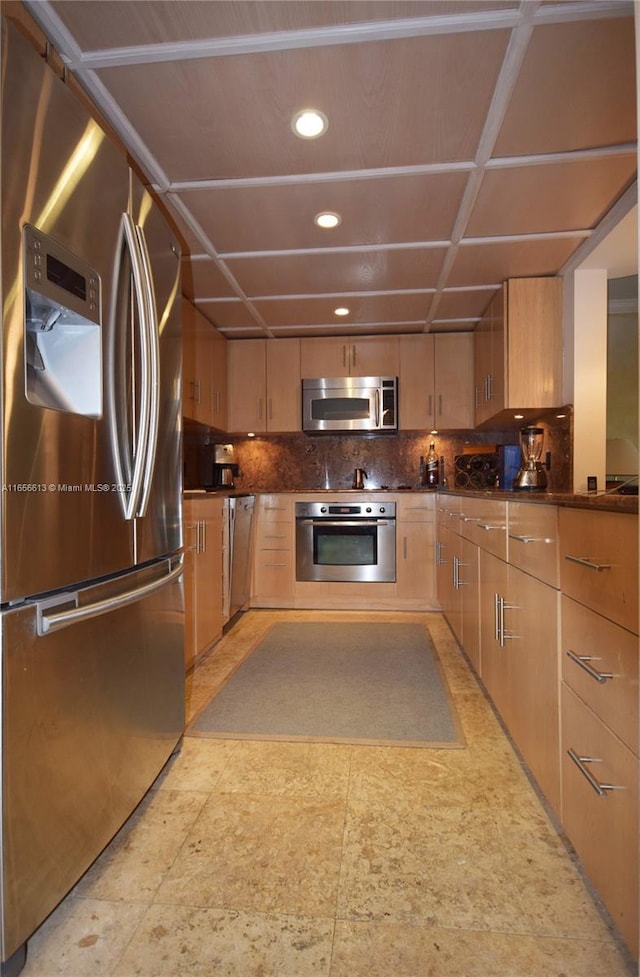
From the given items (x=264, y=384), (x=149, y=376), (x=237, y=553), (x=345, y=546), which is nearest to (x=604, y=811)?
(x=149, y=376)

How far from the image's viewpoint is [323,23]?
52.6 inches

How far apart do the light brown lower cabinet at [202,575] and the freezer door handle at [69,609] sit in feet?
3.82

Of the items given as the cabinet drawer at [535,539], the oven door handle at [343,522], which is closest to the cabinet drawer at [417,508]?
the oven door handle at [343,522]

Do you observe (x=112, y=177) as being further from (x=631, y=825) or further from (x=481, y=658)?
(x=481, y=658)

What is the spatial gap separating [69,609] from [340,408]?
3.36 metres

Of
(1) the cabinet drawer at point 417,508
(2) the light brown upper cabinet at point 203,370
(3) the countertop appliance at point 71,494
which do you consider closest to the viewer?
(3) the countertop appliance at point 71,494

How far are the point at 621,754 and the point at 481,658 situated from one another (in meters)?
1.35

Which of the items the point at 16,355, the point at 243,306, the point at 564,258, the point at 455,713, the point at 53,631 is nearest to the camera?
the point at 16,355

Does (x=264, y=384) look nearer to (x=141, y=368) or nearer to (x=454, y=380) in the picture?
(x=454, y=380)

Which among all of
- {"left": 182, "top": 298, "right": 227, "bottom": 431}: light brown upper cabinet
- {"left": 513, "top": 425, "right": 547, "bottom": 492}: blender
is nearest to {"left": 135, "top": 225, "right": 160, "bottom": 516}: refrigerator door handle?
{"left": 513, "top": 425, "right": 547, "bottom": 492}: blender

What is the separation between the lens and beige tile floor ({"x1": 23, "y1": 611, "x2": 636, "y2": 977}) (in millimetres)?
1005

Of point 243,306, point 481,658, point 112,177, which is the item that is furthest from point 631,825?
point 243,306

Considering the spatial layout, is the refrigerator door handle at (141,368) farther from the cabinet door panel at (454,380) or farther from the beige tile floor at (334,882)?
the cabinet door panel at (454,380)

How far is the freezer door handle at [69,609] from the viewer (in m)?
0.99
